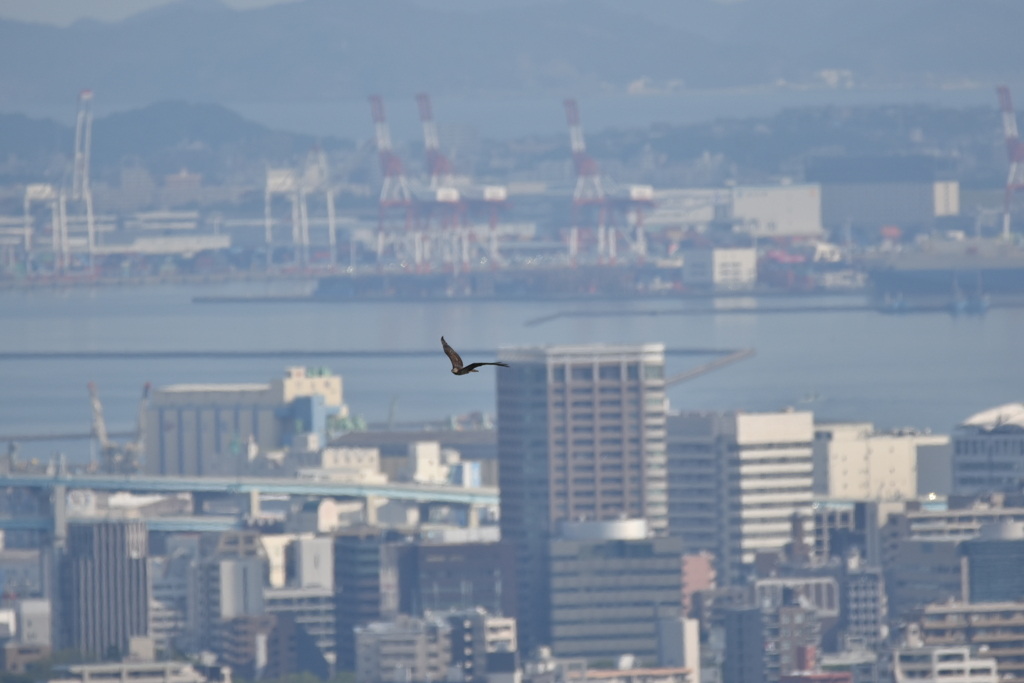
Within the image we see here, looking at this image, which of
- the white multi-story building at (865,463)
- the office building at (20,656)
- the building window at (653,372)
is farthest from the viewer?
the white multi-story building at (865,463)

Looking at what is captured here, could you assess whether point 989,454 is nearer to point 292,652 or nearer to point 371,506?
point 371,506

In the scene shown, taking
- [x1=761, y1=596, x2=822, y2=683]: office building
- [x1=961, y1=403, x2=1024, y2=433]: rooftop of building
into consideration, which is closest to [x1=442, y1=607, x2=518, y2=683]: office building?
[x1=761, y1=596, x2=822, y2=683]: office building

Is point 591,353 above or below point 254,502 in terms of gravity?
above

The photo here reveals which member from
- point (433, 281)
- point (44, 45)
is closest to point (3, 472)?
point (433, 281)

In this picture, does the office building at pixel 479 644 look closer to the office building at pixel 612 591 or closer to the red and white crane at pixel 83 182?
the office building at pixel 612 591

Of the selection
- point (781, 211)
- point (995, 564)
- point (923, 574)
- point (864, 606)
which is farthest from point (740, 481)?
point (781, 211)

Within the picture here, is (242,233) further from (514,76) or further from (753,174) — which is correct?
(514,76)

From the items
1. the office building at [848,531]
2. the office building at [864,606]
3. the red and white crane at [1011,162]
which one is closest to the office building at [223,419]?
the office building at [848,531]
